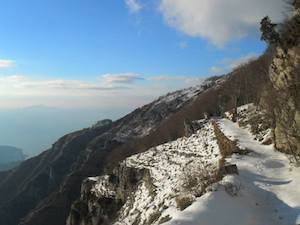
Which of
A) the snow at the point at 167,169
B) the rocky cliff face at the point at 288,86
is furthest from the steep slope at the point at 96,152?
the rocky cliff face at the point at 288,86

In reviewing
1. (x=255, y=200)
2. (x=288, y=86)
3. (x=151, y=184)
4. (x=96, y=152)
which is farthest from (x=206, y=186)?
(x=96, y=152)

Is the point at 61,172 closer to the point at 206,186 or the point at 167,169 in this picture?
the point at 167,169

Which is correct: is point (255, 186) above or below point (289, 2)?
below

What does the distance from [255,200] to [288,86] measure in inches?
322

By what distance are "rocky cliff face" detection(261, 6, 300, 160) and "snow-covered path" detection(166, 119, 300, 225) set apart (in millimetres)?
1917

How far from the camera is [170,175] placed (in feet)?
119

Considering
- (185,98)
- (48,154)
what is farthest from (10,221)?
(185,98)

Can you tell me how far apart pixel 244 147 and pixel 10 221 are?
11974 centimetres

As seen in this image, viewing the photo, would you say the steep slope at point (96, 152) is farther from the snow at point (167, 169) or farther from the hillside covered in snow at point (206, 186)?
the hillside covered in snow at point (206, 186)

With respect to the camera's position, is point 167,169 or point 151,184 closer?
point 151,184

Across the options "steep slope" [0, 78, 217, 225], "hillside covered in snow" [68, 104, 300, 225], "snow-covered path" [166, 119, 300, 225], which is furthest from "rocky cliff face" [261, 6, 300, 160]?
"steep slope" [0, 78, 217, 225]

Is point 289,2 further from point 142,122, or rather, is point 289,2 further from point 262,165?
point 142,122

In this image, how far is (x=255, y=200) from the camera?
21.2 m

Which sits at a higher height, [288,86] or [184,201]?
[288,86]
